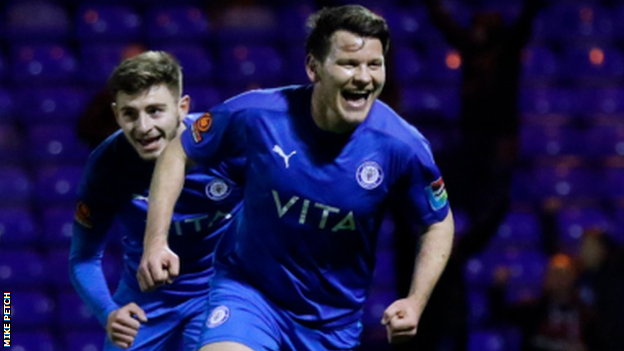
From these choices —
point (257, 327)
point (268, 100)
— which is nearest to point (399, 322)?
point (257, 327)

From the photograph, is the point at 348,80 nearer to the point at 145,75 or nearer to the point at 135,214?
the point at 145,75

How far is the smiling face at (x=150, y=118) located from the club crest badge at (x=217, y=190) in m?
0.21

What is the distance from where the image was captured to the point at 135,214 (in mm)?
4207

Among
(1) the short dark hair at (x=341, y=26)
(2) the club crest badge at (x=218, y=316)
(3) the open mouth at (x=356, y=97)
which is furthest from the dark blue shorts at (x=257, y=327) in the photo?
(1) the short dark hair at (x=341, y=26)

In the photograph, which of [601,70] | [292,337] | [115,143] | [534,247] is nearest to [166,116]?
[115,143]

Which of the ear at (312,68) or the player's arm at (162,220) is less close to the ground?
the ear at (312,68)

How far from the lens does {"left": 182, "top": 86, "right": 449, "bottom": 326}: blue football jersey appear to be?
3.42m

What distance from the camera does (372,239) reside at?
3523mm

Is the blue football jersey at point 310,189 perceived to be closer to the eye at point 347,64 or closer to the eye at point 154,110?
the eye at point 347,64

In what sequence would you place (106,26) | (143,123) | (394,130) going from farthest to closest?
(106,26) < (143,123) < (394,130)

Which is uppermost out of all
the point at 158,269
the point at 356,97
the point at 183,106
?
the point at 356,97

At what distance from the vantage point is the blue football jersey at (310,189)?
3.42m

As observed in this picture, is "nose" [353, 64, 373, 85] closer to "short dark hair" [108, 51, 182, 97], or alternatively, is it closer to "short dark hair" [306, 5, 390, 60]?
"short dark hair" [306, 5, 390, 60]

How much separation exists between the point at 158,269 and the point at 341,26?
887 mm
